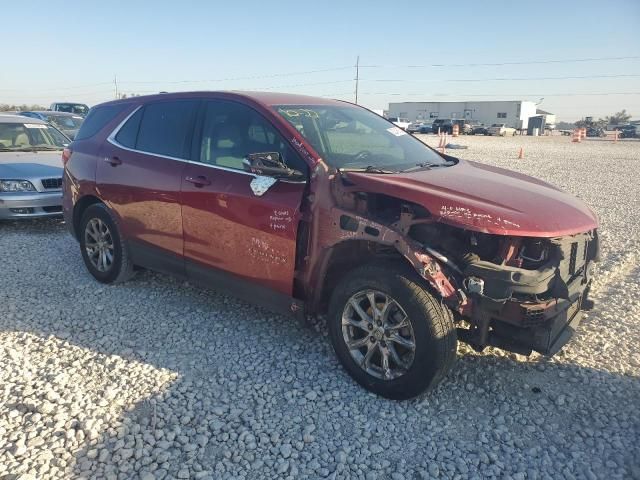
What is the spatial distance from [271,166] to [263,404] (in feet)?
5.17

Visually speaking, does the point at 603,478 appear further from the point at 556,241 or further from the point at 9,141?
the point at 9,141

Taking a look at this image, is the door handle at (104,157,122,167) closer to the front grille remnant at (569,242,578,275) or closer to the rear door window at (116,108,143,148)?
the rear door window at (116,108,143,148)

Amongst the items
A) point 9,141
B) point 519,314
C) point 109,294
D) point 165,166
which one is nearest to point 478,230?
point 519,314

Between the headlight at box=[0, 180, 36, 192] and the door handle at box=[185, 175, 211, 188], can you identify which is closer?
the door handle at box=[185, 175, 211, 188]

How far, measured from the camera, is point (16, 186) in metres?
7.31

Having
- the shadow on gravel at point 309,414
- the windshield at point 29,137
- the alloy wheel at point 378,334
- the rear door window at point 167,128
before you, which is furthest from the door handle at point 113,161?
the windshield at point 29,137

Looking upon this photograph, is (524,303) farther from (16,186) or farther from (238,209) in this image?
(16,186)

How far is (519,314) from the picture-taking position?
2945mm

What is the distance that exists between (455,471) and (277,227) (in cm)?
189

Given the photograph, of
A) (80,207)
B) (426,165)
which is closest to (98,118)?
(80,207)

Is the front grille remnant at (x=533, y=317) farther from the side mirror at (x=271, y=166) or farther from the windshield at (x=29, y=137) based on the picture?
the windshield at (x=29, y=137)

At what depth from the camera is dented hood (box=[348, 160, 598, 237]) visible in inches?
115

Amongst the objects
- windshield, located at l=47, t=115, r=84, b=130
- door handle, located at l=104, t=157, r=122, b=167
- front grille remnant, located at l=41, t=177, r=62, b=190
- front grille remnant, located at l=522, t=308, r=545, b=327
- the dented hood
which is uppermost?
windshield, located at l=47, t=115, r=84, b=130

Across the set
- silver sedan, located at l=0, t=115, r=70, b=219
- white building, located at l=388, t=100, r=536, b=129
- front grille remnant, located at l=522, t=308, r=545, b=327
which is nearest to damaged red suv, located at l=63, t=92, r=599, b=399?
front grille remnant, located at l=522, t=308, r=545, b=327
